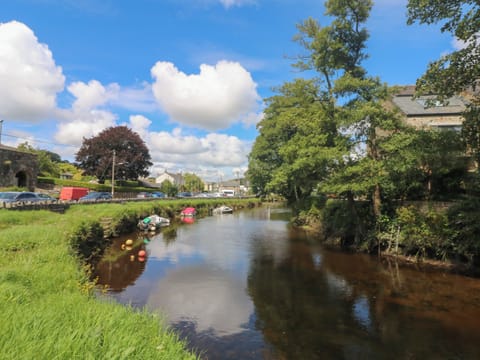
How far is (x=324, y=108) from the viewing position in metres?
18.0

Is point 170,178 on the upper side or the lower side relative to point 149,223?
upper

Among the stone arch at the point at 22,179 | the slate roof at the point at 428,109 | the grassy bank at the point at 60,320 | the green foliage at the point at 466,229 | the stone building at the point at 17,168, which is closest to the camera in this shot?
the grassy bank at the point at 60,320

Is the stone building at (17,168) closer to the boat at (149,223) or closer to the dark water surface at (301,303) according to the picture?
the boat at (149,223)

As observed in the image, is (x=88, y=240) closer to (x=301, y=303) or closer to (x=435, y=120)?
(x=301, y=303)

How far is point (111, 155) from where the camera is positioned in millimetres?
49062

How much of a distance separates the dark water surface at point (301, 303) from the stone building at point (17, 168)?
24.7m

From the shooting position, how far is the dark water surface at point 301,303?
6.96m

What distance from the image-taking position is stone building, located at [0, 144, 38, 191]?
3167 cm

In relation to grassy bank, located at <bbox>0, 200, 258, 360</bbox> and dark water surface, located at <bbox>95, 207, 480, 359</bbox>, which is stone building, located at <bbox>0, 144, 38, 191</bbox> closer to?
dark water surface, located at <bbox>95, 207, 480, 359</bbox>

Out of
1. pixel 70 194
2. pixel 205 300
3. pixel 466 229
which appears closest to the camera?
pixel 205 300

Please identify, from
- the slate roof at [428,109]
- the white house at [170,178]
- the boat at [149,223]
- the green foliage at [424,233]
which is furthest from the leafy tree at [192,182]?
the green foliage at [424,233]

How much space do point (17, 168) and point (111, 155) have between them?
54.6 feet

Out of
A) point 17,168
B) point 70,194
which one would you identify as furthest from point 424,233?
point 17,168

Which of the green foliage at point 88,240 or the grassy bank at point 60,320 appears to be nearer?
the grassy bank at point 60,320
